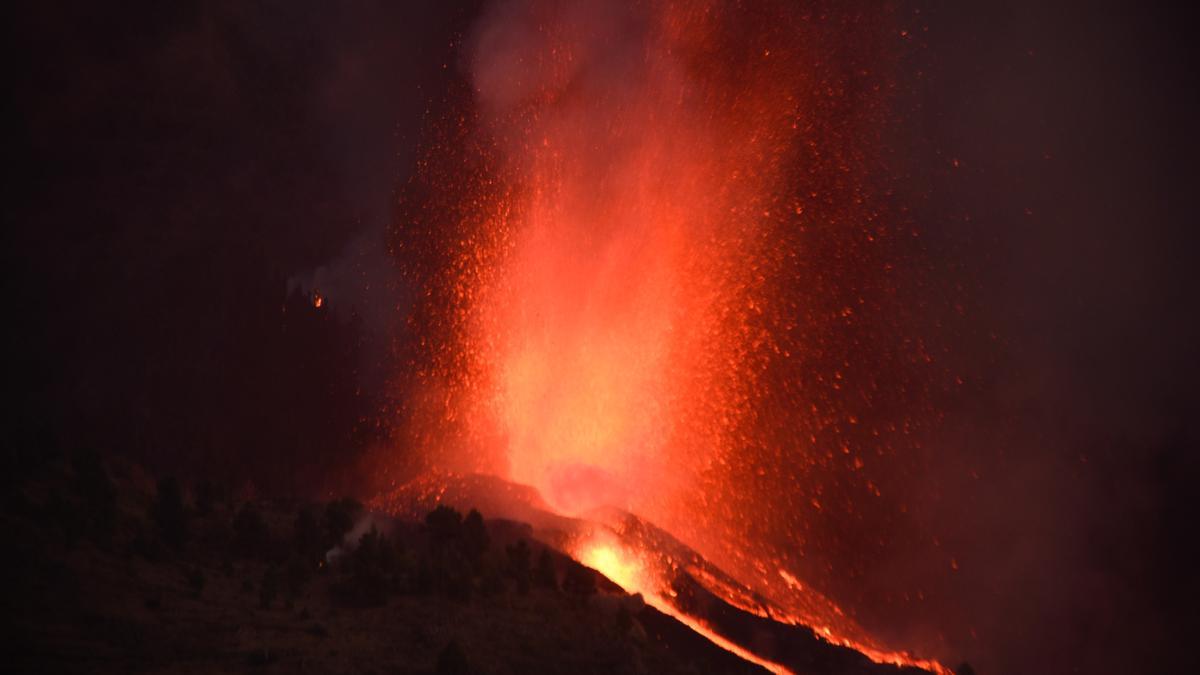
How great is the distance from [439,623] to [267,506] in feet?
60.3

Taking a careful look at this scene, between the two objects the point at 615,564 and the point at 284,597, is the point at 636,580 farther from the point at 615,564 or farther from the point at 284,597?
the point at 284,597

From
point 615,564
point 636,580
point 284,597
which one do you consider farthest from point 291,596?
point 636,580

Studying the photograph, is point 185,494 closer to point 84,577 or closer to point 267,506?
point 267,506

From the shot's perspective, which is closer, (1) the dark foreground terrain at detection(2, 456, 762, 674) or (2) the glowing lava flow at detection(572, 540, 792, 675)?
(1) the dark foreground terrain at detection(2, 456, 762, 674)

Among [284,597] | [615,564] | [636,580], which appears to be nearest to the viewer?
[284,597]

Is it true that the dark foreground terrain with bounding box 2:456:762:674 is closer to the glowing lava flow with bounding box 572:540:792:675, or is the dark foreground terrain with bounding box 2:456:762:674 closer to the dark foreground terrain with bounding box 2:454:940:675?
the dark foreground terrain with bounding box 2:454:940:675

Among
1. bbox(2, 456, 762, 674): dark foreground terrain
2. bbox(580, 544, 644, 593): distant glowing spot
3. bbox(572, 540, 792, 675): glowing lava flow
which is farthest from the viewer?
bbox(580, 544, 644, 593): distant glowing spot

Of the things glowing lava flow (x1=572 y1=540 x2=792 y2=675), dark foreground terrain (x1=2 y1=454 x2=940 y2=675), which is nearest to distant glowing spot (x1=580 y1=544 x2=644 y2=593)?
glowing lava flow (x1=572 y1=540 x2=792 y2=675)

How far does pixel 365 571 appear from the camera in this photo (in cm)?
2739

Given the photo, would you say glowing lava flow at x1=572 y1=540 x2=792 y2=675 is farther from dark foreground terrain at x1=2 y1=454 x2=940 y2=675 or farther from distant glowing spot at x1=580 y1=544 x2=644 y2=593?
dark foreground terrain at x1=2 y1=454 x2=940 y2=675

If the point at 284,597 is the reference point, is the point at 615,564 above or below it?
above

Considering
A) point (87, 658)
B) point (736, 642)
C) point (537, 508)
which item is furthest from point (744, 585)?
point (87, 658)

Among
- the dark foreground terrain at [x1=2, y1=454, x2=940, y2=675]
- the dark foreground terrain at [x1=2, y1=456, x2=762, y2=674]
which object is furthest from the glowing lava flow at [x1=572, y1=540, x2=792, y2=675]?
the dark foreground terrain at [x1=2, y1=456, x2=762, y2=674]

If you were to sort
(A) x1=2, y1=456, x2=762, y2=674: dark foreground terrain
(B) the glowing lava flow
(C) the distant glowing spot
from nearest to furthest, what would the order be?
(A) x1=2, y1=456, x2=762, y2=674: dark foreground terrain
(B) the glowing lava flow
(C) the distant glowing spot
